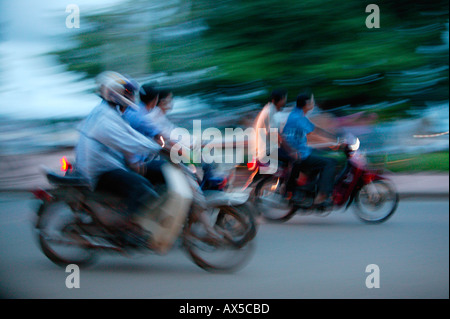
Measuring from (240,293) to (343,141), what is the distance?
307cm

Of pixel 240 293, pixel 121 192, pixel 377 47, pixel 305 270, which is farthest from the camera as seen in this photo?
pixel 377 47

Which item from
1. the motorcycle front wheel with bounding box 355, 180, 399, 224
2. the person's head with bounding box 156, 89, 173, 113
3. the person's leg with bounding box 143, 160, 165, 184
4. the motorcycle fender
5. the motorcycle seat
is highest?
the person's head with bounding box 156, 89, 173, 113

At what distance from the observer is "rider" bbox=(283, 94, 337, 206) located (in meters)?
6.07

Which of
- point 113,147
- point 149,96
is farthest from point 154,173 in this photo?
point 149,96

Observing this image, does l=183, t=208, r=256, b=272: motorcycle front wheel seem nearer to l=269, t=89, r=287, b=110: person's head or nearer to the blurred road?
the blurred road

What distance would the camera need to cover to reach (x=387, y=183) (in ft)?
20.4

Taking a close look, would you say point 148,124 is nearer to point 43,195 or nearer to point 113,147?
point 113,147

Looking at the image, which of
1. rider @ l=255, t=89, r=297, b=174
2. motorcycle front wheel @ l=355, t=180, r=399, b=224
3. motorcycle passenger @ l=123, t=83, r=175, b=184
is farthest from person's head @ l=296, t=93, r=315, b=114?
motorcycle passenger @ l=123, t=83, r=175, b=184

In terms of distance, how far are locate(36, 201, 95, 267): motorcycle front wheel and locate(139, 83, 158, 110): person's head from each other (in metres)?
1.10

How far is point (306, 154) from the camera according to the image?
240 inches

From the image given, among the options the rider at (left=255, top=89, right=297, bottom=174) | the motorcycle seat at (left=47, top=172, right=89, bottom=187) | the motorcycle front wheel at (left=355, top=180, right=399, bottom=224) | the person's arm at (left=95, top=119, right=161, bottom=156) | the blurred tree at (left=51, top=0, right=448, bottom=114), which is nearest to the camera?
the person's arm at (left=95, top=119, right=161, bottom=156)

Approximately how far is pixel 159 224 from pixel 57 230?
80cm

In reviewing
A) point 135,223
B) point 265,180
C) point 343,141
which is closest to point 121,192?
point 135,223
